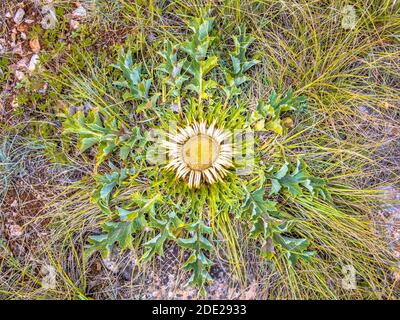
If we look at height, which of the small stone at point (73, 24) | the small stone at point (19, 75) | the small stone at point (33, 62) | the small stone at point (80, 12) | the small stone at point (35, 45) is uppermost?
the small stone at point (80, 12)

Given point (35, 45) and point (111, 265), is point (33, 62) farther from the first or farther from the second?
point (111, 265)

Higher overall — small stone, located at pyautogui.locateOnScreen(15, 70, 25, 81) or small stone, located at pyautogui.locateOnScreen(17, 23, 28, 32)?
small stone, located at pyautogui.locateOnScreen(17, 23, 28, 32)

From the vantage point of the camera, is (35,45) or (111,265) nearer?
(111,265)

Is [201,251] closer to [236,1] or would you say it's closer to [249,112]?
[249,112]

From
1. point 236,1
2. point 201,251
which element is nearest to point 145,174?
point 201,251

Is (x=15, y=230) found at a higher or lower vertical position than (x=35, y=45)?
lower

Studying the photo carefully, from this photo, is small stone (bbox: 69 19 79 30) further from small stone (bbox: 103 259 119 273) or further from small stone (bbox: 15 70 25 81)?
small stone (bbox: 103 259 119 273)

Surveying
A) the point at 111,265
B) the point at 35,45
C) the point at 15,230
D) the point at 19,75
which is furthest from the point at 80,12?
the point at 111,265

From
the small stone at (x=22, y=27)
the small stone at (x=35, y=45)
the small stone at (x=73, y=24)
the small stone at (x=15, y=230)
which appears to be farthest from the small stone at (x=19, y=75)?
the small stone at (x=15, y=230)

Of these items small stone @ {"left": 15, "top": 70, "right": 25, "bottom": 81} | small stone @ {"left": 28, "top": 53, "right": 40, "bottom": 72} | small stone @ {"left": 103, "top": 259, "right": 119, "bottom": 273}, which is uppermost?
small stone @ {"left": 28, "top": 53, "right": 40, "bottom": 72}

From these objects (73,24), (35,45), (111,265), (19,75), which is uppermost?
(73,24)

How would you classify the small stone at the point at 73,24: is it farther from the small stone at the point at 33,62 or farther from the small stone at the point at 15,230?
the small stone at the point at 15,230

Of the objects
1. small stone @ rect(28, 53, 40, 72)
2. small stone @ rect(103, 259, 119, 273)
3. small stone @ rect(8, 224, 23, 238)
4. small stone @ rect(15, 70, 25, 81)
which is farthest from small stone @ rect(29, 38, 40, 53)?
small stone @ rect(103, 259, 119, 273)
